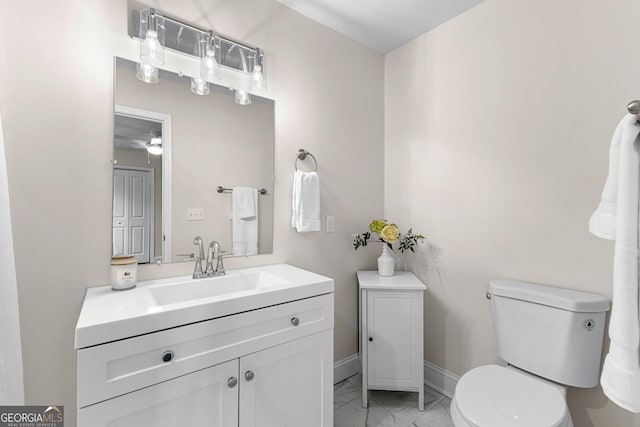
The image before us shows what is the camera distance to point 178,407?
100 centimetres

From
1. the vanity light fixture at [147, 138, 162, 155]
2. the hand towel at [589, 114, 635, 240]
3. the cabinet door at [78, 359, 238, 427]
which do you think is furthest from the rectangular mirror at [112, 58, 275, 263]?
the hand towel at [589, 114, 635, 240]

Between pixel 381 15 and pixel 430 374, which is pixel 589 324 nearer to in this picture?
pixel 430 374

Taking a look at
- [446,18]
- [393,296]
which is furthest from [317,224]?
[446,18]

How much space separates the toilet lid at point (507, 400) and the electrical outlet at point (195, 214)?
1.45 meters

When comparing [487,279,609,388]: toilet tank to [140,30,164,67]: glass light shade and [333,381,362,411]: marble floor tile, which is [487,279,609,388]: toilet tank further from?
[140,30,164,67]: glass light shade

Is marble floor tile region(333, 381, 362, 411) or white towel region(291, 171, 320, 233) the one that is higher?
white towel region(291, 171, 320, 233)

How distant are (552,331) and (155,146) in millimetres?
2059

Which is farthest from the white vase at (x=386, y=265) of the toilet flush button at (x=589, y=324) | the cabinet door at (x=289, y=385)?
the toilet flush button at (x=589, y=324)

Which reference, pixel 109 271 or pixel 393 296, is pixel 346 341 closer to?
pixel 393 296

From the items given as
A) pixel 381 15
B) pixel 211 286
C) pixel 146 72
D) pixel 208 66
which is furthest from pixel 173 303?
pixel 381 15

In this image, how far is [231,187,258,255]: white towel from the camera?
5.42ft

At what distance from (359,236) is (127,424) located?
5.39ft

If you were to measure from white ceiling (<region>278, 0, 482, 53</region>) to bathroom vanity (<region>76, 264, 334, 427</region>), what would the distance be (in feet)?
5.50

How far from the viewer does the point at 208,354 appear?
1055mm
